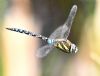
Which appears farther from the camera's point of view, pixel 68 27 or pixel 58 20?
pixel 58 20

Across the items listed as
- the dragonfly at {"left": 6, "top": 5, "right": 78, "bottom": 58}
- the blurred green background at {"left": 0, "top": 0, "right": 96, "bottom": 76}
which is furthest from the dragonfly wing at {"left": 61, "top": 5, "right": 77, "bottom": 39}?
the blurred green background at {"left": 0, "top": 0, "right": 96, "bottom": 76}

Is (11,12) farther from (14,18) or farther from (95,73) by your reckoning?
(95,73)

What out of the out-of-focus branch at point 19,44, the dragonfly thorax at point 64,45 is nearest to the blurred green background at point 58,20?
the out-of-focus branch at point 19,44

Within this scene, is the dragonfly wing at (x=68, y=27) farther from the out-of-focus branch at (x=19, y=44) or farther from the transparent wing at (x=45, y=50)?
the out-of-focus branch at (x=19, y=44)

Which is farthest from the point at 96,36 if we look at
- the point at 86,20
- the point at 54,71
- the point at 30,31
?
the point at 30,31

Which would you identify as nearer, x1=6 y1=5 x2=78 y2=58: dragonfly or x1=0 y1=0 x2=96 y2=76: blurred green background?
x1=6 y1=5 x2=78 y2=58: dragonfly

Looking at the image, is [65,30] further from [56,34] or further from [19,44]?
[19,44]

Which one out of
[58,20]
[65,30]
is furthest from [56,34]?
[58,20]

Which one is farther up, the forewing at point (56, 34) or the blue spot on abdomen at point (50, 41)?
the forewing at point (56, 34)

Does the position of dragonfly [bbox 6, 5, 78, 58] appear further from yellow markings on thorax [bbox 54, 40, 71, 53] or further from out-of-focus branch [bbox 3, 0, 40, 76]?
out-of-focus branch [bbox 3, 0, 40, 76]

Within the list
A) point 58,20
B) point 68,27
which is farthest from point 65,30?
point 58,20

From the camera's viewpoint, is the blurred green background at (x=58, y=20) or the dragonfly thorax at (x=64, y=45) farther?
Result: the blurred green background at (x=58, y=20)
